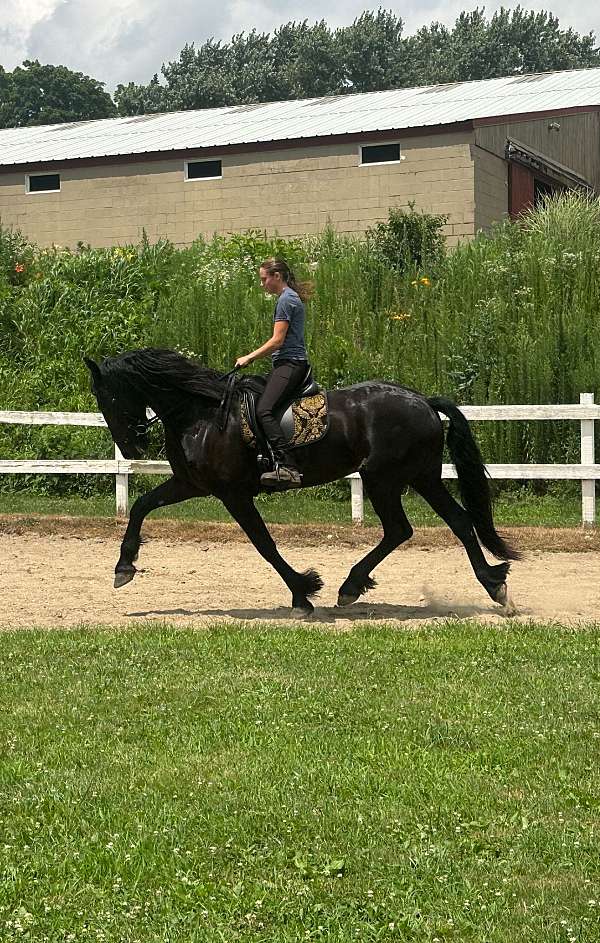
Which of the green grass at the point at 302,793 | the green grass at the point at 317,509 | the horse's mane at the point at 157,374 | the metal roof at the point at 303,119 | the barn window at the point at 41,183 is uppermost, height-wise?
the metal roof at the point at 303,119

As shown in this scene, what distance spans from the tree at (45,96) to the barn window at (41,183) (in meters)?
55.1

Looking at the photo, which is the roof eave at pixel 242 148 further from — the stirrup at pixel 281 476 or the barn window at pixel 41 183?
the stirrup at pixel 281 476

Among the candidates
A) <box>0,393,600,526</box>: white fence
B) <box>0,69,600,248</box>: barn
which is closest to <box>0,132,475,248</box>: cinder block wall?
<box>0,69,600,248</box>: barn

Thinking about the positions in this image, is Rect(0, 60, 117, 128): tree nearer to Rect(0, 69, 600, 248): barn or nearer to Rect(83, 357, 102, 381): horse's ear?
Rect(0, 69, 600, 248): barn

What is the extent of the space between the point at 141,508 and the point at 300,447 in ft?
4.69

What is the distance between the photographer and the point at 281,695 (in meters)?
7.03

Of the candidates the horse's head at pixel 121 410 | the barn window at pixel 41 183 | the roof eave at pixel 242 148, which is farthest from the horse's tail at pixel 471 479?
the barn window at pixel 41 183

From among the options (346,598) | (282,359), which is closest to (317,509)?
(346,598)

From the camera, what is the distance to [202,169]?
2938cm

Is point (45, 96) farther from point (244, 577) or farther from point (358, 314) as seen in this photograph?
point (244, 577)

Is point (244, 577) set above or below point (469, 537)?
below

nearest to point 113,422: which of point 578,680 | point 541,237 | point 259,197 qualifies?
point 578,680

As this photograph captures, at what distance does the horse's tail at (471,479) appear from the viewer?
1018 centimetres

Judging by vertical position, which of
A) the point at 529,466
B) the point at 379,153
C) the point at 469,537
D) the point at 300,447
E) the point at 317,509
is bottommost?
→ the point at 317,509
